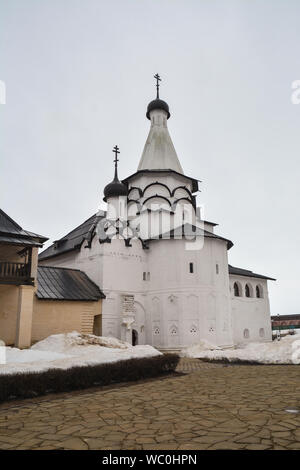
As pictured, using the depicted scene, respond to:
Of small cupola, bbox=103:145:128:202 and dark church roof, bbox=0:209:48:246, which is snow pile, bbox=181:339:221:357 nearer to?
dark church roof, bbox=0:209:48:246

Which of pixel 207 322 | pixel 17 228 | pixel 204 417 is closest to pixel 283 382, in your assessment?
pixel 204 417

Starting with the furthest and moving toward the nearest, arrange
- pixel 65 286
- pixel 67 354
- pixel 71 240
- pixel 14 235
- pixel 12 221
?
pixel 71 240 → pixel 65 286 → pixel 12 221 → pixel 14 235 → pixel 67 354

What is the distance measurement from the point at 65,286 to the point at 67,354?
6951 millimetres

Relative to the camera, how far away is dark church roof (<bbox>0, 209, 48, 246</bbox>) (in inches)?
525

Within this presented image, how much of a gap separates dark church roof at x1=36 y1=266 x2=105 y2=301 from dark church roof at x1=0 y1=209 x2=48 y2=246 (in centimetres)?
297

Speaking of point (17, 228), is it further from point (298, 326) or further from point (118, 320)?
point (298, 326)

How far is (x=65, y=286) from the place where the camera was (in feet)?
58.9

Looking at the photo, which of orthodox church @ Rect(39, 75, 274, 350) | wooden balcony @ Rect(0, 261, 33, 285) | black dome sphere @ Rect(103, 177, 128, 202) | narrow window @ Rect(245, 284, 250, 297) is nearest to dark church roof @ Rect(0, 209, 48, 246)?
wooden balcony @ Rect(0, 261, 33, 285)

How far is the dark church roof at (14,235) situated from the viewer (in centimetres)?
1335

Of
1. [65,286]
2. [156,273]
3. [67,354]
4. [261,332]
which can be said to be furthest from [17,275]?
[261,332]

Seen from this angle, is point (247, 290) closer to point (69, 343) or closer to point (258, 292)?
point (258, 292)

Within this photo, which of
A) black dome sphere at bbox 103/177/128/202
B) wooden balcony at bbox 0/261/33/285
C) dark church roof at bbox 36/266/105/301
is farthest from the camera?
black dome sphere at bbox 103/177/128/202

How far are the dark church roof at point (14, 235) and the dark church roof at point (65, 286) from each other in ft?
9.74
